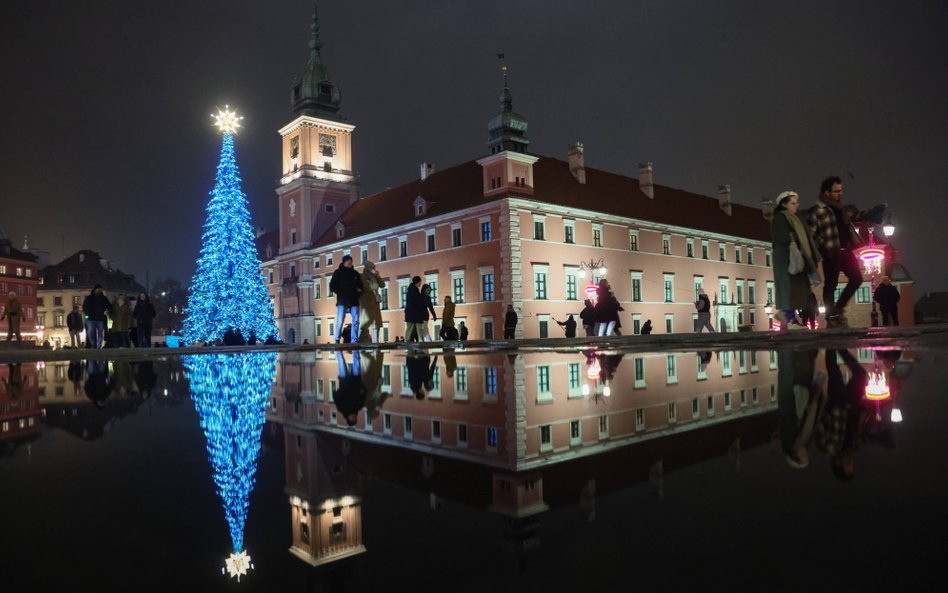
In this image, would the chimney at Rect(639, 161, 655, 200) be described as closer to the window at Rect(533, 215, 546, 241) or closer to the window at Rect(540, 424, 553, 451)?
the window at Rect(533, 215, 546, 241)

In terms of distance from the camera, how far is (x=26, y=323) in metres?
72.7

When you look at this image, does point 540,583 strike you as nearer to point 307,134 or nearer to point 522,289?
point 522,289

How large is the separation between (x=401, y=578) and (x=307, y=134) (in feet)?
199

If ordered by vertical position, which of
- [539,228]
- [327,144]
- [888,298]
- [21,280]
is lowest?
[888,298]

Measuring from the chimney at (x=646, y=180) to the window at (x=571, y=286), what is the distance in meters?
14.3

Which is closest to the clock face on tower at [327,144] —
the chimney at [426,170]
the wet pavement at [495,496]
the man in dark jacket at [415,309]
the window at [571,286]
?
the chimney at [426,170]

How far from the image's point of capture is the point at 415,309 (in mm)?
16031

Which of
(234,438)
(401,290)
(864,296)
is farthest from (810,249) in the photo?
(864,296)

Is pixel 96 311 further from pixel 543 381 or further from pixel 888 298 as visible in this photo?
pixel 888 298

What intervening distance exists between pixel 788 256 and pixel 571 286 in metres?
31.0

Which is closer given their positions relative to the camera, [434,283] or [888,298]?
[888,298]

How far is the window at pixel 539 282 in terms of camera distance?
38.0m

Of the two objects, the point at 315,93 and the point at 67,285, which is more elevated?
the point at 315,93

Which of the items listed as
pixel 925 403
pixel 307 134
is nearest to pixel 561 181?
pixel 307 134
